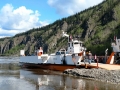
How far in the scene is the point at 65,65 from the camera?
43.7 m

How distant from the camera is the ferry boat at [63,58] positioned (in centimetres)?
4228

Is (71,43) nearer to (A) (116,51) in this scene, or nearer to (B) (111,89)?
(A) (116,51)

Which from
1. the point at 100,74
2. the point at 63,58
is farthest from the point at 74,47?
the point at 100,74

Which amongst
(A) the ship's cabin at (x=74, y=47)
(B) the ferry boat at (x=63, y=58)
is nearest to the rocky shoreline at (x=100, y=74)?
(B) the ferry boat at (x=63, y=58)

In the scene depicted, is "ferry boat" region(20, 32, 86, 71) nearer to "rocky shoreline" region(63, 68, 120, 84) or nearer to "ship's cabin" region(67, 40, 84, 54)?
"ship's cabin" region(67, 40, 84, 54)

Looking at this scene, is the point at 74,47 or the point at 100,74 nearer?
the point at 100,74

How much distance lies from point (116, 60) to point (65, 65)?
905 cm

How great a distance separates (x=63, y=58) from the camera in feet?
148

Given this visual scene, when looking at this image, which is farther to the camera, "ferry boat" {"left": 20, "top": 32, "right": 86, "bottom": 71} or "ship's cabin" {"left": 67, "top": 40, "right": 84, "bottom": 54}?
"ship's cabin" {"left": 67, "top": 40, "right": 84, "bottom": 54}

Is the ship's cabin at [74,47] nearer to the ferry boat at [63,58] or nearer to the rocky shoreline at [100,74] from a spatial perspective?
the ferry boat at [63,58]

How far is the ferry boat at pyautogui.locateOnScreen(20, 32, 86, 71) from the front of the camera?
4228 cm

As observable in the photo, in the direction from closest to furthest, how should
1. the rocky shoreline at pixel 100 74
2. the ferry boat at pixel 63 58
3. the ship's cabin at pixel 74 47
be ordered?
the rocky shoreline at pixel 100 74
the ferry boat at pixel 63 58
the ship's cabin at pixel 74 47

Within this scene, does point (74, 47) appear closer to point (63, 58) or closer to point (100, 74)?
point (63, 58)

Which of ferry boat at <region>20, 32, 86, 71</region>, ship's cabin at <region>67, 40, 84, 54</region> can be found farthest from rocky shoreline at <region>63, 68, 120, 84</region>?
ship's cabin at <region>67, 40, 84, 54</region>
